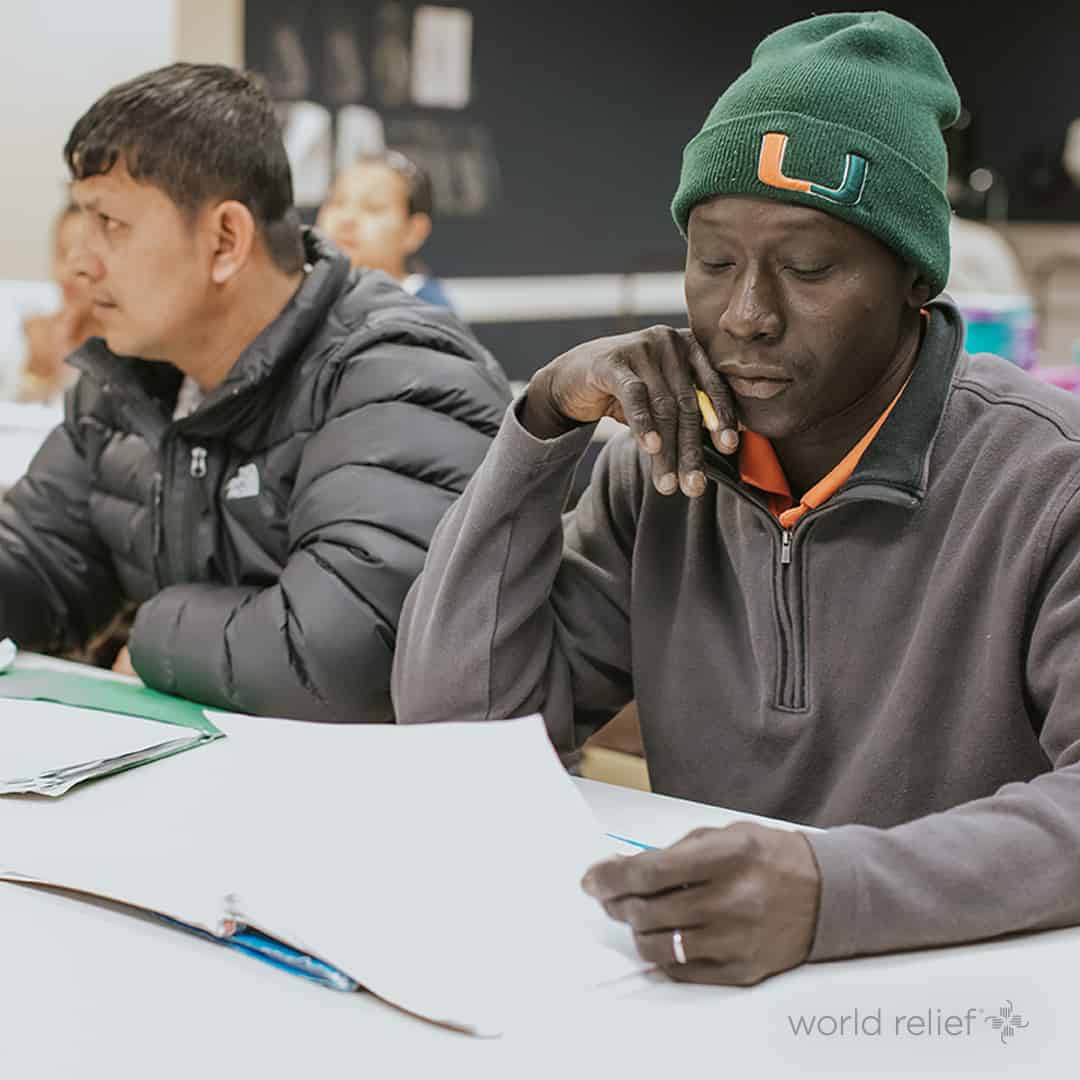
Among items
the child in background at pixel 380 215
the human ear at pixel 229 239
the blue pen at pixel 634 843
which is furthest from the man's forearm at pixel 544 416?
the child in background at pixel 380 215

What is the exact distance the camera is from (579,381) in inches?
48.0

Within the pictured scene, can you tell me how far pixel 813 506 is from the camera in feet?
3.93

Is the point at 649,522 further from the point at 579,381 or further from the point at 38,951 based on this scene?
the point at 38,951

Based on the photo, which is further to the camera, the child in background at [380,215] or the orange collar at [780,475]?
the child in background at [380,215]

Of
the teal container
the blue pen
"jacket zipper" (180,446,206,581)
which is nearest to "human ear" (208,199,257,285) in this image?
"jacket zipper" (180,446,206,581)

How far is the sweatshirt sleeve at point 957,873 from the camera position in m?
0.87

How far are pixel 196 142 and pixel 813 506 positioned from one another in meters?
0.85

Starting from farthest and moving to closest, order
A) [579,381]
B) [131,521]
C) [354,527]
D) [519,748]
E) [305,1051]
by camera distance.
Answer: [131,521] < [354,527] < [579,381] < [519,748] < [305,1051]

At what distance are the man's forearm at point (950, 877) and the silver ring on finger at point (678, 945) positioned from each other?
79mm

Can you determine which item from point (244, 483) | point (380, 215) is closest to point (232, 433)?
point (244, 483)

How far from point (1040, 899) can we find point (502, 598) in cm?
52

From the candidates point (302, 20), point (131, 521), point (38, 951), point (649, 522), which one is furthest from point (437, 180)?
point (38, 951)

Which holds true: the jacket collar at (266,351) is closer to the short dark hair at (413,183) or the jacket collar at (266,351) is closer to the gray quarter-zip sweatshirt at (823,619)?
the gray quarter-zip sweatshirt at (823,619)

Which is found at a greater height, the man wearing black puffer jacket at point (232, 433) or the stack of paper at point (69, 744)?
the man wearing black puffer jacket at point (232, 433)
